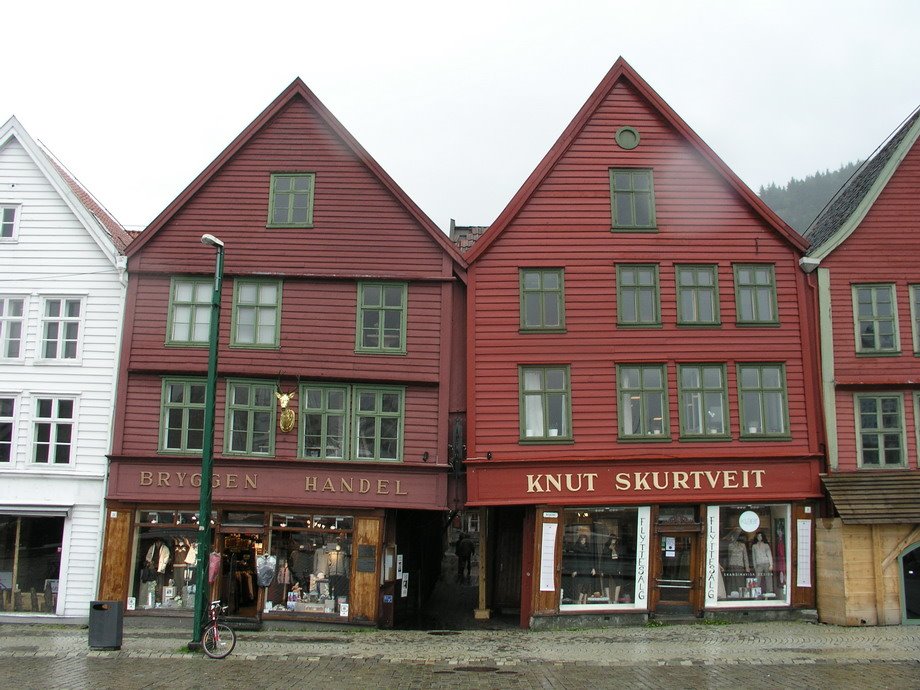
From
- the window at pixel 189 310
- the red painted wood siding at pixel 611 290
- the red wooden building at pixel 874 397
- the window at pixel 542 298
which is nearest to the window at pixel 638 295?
the red painted wood siding at pixel 611 290

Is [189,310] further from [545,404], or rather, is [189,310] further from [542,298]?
[545,404]

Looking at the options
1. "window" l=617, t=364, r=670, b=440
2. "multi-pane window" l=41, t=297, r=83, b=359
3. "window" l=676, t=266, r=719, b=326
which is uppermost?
"window" l=676, t=266, r=719, b=326

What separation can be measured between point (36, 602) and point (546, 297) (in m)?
15.1

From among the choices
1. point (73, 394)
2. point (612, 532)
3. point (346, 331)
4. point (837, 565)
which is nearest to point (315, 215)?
point (346, 331)

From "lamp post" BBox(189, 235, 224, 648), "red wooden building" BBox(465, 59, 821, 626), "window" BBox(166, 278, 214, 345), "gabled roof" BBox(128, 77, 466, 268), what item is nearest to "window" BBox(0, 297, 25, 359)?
"gabled roof" BBox(128, 77, 466, 268)

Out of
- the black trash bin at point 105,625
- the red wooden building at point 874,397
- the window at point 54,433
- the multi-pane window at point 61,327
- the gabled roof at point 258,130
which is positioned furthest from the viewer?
the multi-pane window at point 61,327

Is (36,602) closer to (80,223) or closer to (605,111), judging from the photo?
(80,223)

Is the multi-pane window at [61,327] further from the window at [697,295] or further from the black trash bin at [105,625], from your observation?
the window at [697,295]

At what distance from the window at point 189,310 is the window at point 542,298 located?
321 inches

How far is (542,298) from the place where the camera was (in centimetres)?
2317

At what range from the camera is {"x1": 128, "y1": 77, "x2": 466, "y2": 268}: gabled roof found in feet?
76.9

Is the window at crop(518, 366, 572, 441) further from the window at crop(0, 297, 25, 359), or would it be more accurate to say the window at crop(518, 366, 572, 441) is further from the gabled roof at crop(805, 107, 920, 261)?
the window at crop(0, 297, 25, 359)

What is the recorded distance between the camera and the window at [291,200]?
Answer: 2372 centimetres

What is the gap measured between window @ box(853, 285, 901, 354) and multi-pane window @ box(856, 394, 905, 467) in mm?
1302
